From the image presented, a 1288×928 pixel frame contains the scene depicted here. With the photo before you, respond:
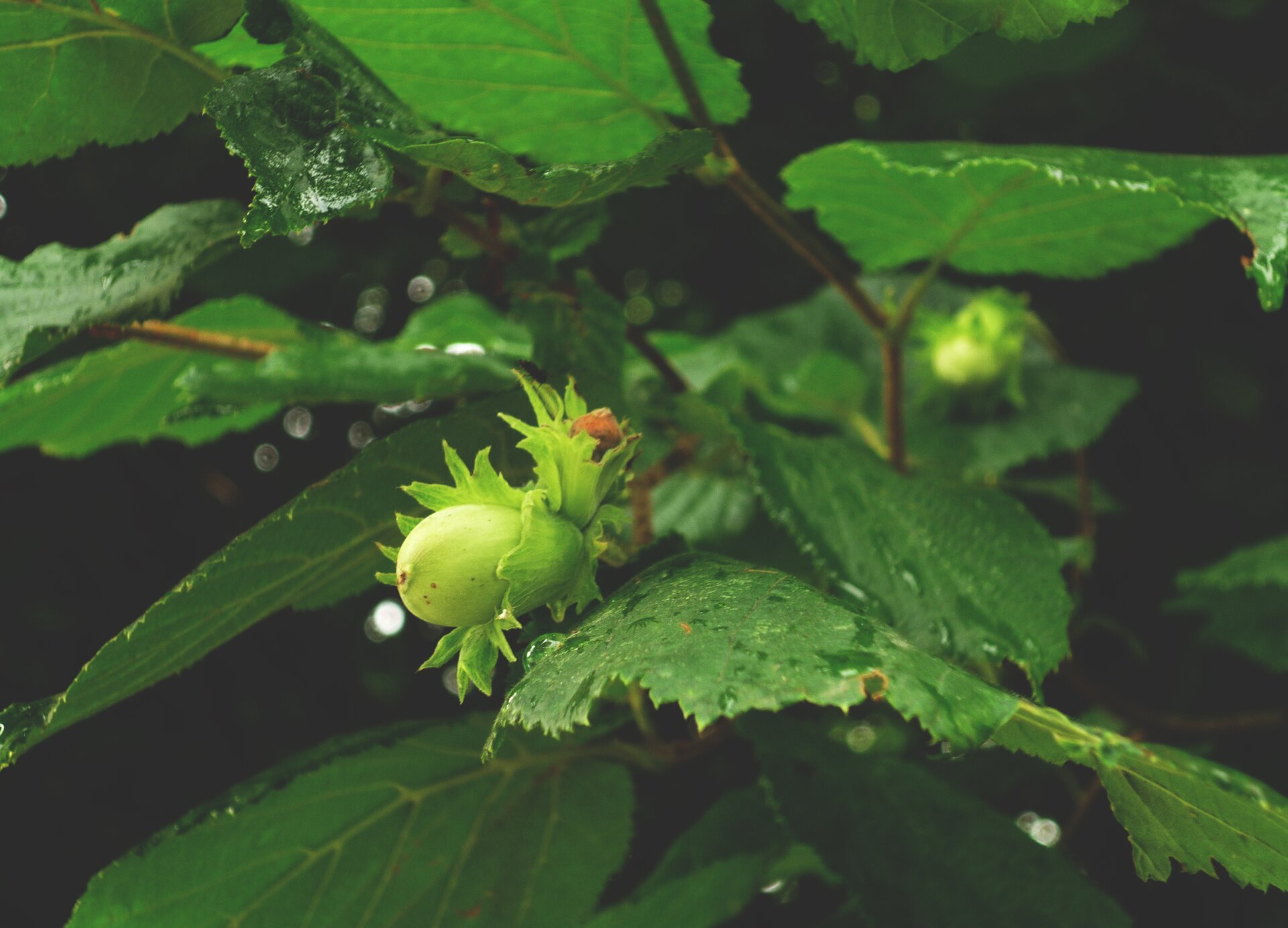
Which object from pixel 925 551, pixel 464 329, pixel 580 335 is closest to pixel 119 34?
pixel 580 335

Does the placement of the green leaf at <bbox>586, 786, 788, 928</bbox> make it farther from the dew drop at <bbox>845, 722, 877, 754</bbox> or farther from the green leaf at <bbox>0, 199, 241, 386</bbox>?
the dew drop at <bbox>845, 722, 877, 754</bbox>

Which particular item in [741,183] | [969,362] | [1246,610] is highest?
[741,183]

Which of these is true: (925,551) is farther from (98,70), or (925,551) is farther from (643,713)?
(98,70)

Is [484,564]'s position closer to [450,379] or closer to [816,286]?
[450,379]

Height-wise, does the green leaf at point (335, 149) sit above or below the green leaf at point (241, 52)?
above

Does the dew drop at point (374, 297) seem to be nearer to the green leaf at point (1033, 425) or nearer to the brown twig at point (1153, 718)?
the green leaf at point (1033, 425)

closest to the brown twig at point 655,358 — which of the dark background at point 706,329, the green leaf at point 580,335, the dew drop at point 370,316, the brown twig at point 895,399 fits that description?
the green leaf at point 580,335

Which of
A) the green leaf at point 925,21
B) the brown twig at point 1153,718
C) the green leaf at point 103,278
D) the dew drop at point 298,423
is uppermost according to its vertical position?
the green leaf at point 925,21
